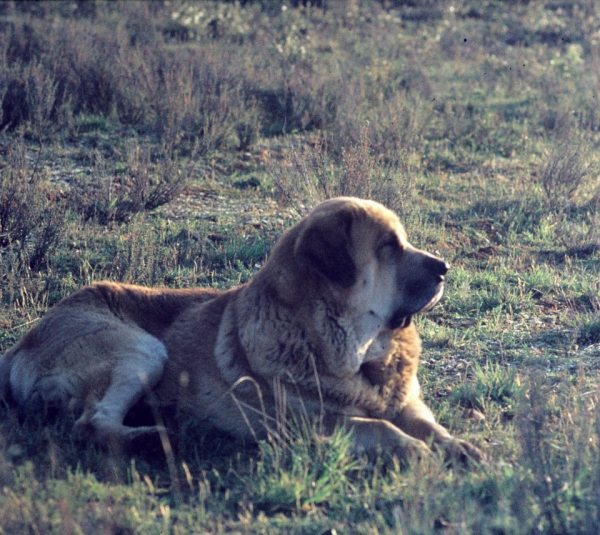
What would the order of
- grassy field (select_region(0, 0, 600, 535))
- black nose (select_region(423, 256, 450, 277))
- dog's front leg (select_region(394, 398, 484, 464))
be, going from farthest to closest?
black nose (select_region(423, 256, 450, 277))
dog's front leg (select_region(394, 398, 484, 464))
grassy field (select_region(0, 0, 600, 535))

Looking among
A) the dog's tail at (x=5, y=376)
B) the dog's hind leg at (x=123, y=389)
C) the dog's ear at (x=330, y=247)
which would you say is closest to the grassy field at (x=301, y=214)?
the dog's hind leg at (x=123, y=389)

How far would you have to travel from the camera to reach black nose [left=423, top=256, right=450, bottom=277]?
420 cm

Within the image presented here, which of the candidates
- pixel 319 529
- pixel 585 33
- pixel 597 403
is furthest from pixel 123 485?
pixel 585 33

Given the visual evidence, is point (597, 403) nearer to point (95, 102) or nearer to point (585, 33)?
point (95, 102)

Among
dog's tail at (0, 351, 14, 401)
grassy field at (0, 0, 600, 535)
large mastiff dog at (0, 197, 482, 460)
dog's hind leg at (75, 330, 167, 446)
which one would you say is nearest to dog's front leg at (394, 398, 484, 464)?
large mastiff dog at (0, 197, 482, 460)

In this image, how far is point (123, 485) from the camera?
359 centimetres

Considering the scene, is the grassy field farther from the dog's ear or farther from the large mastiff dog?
the dog's ear

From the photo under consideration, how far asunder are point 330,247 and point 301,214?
12.9ft

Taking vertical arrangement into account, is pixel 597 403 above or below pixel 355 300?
below

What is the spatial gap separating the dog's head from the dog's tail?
6.39 ft

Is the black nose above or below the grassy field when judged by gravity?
above

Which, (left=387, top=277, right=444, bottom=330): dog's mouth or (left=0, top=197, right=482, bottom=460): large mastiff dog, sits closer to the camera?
(left=0, top=197, right=482, bottom=460): large mastiff dog

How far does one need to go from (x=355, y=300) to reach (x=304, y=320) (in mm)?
291

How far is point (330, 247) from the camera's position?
158 inches
